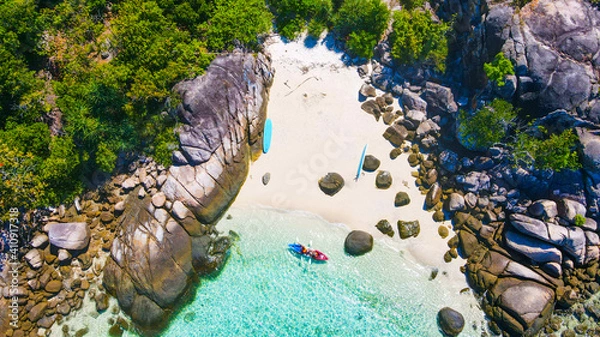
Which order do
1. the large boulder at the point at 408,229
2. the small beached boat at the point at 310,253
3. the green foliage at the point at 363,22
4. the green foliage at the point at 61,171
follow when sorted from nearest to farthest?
the green foliage at the point at 61,171
the small beached boat at the point at 310,253
the large boulder at the point at 408,229
the green foliage at the point at 363,22

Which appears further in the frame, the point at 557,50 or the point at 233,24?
the point at 233,24

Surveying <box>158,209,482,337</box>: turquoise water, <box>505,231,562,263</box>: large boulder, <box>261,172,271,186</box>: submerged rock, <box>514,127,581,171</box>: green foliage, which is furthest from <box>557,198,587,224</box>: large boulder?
<box>261,172,271,186</box>: submerged rock

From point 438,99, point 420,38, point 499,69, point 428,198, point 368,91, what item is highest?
point 499,69

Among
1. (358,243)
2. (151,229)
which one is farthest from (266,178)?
(151,229)

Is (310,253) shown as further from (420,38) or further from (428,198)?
(420,38)

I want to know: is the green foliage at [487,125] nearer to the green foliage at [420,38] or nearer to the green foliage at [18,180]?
the green foliage at [420,38]

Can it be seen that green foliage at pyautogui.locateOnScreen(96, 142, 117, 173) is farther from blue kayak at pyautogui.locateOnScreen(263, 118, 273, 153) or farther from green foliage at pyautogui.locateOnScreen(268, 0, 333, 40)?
green foliage at pyautogui.locateOnScreen(268, 0, 333, 40)

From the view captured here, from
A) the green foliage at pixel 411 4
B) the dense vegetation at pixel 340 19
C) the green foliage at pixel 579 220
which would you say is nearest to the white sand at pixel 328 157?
the dense vegetation at pixel 340 19
